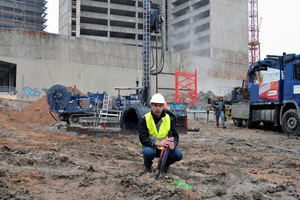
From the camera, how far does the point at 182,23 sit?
5994 cm

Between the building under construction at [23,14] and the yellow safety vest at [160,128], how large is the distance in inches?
2459

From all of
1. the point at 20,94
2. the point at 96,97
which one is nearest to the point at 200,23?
the point at 20,94

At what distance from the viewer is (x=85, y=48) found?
3459cm

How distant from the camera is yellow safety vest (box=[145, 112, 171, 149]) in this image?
439cm

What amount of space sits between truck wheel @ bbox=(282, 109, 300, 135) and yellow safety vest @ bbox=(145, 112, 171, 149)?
8.72 m

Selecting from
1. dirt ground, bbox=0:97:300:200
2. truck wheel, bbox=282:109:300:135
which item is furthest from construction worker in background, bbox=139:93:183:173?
truck wheel, bbox=282:109:300:135

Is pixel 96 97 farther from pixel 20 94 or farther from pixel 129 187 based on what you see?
pixel 20 94

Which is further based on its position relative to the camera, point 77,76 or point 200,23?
point 200,23

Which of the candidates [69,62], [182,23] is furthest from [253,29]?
[69,62]

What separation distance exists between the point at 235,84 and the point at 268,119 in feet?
131

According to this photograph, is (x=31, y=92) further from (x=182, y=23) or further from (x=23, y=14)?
(x=182, y=23)

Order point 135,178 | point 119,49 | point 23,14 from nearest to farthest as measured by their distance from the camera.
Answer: point 135,178 → point 119,49 → point 23,14

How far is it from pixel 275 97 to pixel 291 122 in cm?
140

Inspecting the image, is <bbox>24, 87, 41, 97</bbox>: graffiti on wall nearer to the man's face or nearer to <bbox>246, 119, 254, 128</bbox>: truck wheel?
<bbox>246, 119, 254, 128</bbox>: truck wheel
